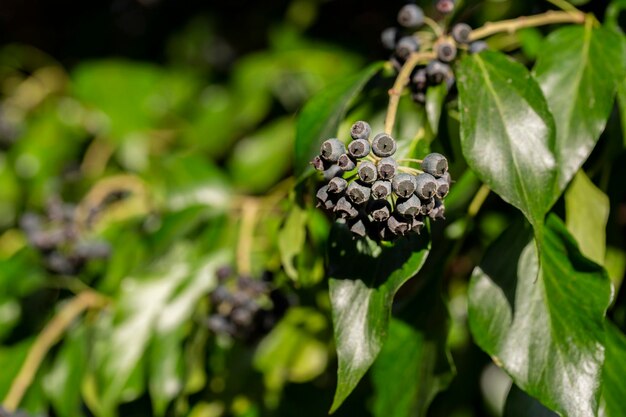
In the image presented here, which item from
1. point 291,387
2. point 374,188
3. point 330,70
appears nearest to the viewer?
point 374,188

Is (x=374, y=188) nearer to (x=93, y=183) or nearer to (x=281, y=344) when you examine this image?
(x=281, y=344)

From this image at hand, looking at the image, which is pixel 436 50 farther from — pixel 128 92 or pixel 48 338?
pixel 128 92

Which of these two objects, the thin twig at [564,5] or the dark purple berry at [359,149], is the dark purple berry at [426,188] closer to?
the dark purple berry at [359,149]

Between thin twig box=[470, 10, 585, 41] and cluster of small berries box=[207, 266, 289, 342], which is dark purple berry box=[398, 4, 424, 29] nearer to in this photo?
thin twig box=[470, 10, 585, 41]

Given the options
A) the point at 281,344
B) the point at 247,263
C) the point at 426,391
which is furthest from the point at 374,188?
the point at 281,344

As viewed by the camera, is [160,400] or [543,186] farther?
[160,400]

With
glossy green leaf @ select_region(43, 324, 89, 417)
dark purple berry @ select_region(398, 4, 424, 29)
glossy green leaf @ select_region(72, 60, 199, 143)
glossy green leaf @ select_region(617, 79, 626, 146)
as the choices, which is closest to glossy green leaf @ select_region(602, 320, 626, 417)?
glossy green leaf @ select_region(617, 79, 626, 146)

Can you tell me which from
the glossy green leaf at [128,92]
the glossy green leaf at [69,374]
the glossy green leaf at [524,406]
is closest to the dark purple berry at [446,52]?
the glossy green leaf at [524,406]

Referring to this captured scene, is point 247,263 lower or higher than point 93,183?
higher

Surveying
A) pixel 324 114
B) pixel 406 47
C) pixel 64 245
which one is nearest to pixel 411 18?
pixel 406 47
